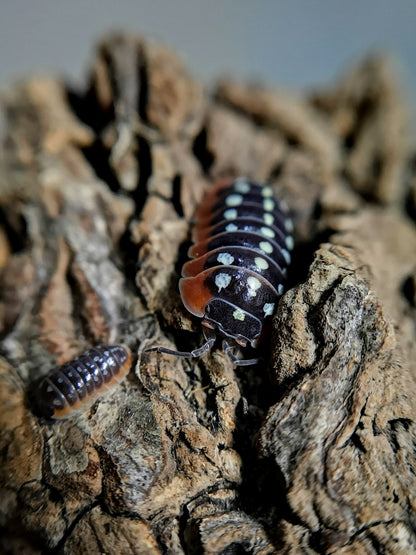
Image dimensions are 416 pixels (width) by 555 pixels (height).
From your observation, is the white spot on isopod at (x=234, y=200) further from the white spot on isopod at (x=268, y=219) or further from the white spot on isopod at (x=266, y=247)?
the white spot on isopod at (x=266, y=247)

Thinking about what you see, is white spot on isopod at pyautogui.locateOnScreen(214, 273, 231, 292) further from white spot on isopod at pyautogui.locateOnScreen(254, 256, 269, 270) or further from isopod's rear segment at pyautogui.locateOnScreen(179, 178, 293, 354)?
white spot on isopod at pyautogui.locateOnScreen(254, 256, 269, 270)

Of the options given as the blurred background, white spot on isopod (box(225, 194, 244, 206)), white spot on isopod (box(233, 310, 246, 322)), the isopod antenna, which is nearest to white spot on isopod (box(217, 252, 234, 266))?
white spot on isopod (box(233, 310, 246, 322))

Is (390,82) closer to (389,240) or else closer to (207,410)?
(389,240)

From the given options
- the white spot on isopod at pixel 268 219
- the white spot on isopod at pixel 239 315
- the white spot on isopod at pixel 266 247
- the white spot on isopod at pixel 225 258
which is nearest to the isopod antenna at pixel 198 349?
the white spot on isopod at pixel 239 315

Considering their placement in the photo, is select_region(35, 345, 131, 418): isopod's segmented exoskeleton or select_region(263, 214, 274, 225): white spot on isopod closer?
select_region(35, 345, 131, 418): isopod's segmented exoskeleton

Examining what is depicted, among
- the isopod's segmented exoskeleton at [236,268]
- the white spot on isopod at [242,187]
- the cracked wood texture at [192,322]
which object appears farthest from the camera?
the white spot on isopod at [242,187]

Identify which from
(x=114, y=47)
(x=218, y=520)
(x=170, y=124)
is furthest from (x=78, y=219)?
(x=218, y=520)
